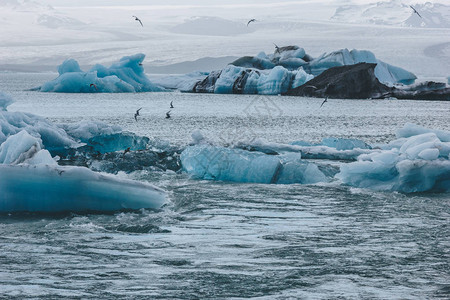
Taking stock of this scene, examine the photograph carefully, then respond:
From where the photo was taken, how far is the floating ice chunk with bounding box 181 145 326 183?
1168cm

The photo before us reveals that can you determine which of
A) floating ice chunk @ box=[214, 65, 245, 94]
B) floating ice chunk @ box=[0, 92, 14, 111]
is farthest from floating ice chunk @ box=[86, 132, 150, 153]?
floating ice chunk @ box=[214, 65, 245, 94]

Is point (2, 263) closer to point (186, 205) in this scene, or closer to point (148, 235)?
point (148, 235)

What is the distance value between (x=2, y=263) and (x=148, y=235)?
1.85 metres

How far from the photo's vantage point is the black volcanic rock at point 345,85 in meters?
43.9

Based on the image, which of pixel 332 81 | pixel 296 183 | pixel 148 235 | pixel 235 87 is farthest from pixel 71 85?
pixel 148 235

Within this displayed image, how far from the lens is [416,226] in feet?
28.2

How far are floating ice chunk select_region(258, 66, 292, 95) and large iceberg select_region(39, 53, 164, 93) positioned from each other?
9.11 m

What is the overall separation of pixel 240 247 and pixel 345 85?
3928 cm

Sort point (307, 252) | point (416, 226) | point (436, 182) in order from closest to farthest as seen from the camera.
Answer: point (307, 252) → point (416, 226) → point (436, 182)


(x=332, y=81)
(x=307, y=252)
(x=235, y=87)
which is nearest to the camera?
(x=307, y=252)

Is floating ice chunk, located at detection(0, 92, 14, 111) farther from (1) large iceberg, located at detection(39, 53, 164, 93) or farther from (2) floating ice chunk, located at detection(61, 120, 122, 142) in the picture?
(1) large iceberg, located at detection(39, 53, 164, 93)

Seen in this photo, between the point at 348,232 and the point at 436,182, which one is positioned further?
the point at 436,182

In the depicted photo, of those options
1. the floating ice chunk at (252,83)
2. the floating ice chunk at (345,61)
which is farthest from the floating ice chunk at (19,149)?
the floating ice chunk at (345,61)

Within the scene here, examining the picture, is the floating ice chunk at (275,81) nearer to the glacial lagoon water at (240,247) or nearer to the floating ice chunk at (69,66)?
the floating ice chunk at (69,66)
